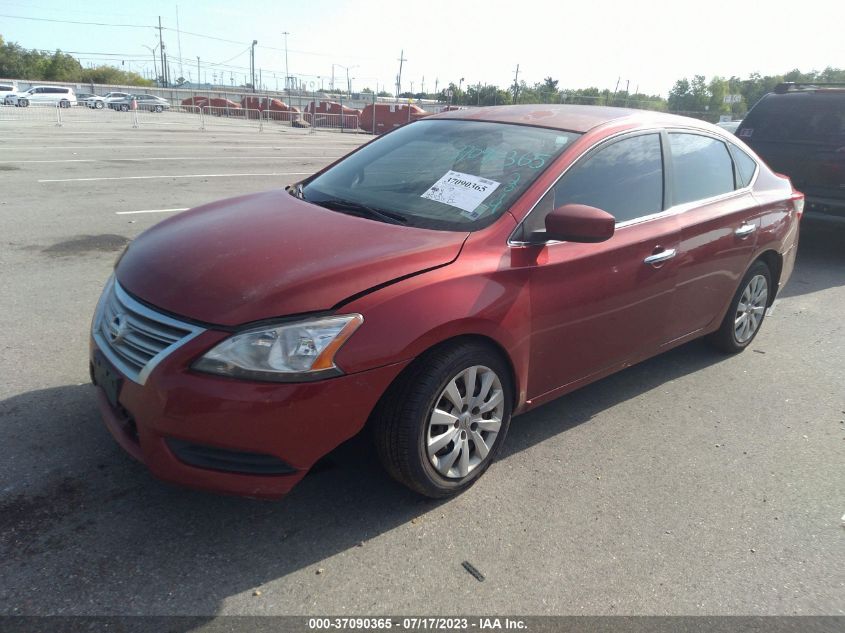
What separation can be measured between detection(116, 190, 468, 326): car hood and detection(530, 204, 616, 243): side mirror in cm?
42

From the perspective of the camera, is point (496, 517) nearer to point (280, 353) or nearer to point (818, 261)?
point (280, 353)

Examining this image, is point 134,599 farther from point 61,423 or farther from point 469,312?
point 469,312

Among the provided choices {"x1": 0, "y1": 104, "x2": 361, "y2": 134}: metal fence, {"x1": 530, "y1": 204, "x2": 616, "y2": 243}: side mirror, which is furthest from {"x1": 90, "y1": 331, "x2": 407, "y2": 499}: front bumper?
{"x1": 0, "y1": 104, "x2": 361, "y2": 134}: metal fence

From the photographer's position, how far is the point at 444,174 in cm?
355

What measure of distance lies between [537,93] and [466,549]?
39548 mm

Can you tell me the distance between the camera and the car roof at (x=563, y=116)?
3.74 m

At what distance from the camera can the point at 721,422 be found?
13.0 feet

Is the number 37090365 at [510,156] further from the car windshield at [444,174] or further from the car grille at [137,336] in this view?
the car grille at [137,336]

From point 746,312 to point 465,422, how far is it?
2.96 m

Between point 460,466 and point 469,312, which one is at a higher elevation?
point 469,312

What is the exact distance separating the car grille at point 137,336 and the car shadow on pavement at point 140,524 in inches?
25.0

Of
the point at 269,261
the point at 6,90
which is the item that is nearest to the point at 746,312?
the point at 269,261

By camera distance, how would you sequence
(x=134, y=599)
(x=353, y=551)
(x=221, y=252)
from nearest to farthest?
(x=134, y=599), (x=353, y=551), (x=221, y=252)

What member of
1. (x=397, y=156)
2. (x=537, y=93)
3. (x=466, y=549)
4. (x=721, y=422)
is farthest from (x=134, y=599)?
(x=537, y=93)
